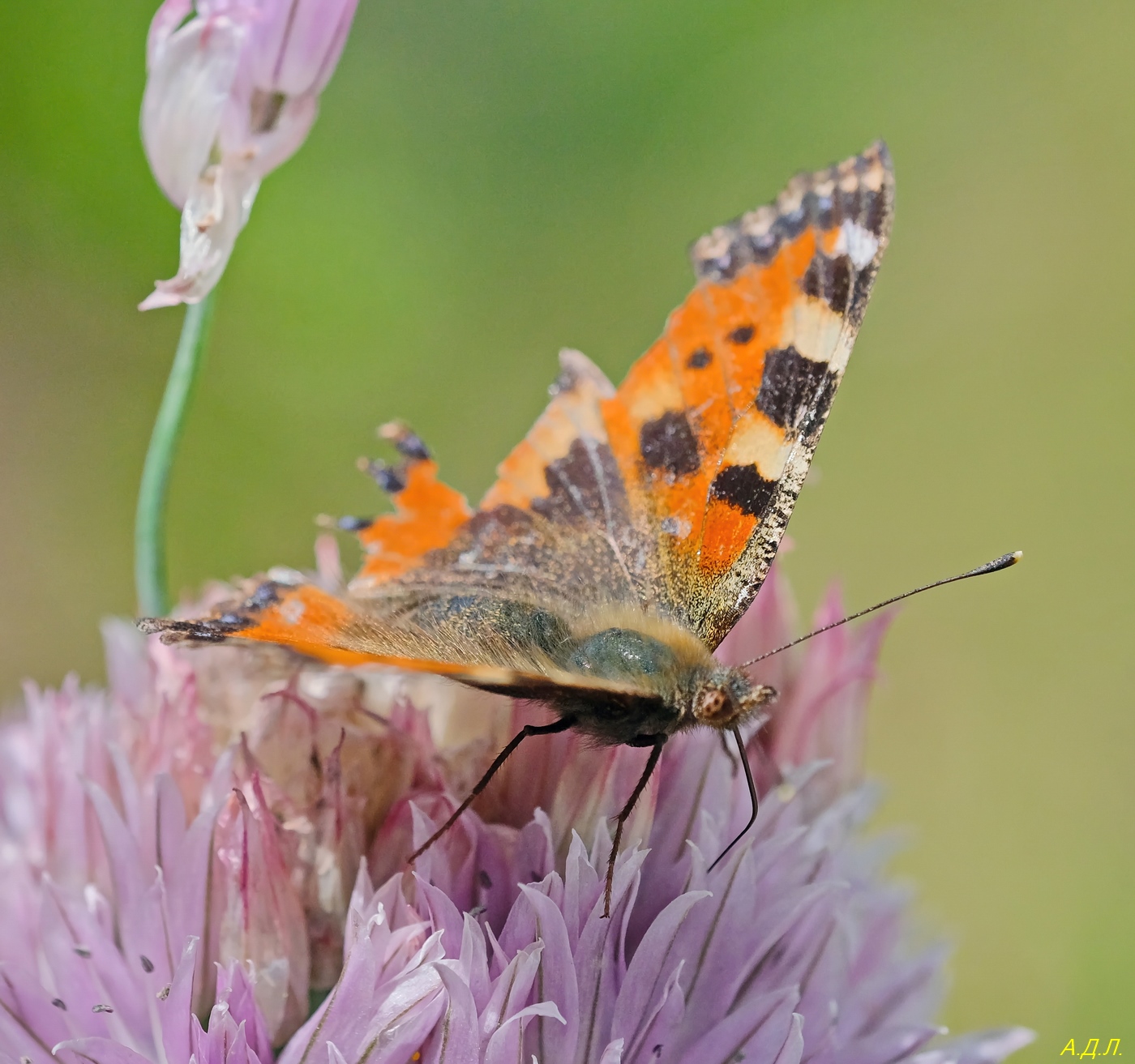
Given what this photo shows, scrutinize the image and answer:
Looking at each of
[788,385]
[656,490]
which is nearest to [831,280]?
[788,385]

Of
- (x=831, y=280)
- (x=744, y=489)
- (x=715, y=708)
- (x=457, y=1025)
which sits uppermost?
(x=831, y=280)

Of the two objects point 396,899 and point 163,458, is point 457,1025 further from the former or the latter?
point 163,458

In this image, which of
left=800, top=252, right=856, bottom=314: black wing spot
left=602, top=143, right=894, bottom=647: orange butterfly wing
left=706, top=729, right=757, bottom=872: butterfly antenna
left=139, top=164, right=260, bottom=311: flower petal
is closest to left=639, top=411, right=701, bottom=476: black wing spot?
left=602, top=143, right=894, bottom=647: orange butterfly wing

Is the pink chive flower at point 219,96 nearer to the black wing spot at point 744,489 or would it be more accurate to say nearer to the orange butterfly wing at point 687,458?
the orange butterfly wing at point 687,458

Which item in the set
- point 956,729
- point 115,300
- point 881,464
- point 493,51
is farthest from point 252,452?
point 956,729

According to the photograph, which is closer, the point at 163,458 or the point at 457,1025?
the point at 457,1025

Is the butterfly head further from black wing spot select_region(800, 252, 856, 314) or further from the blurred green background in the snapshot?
the blurred green background
